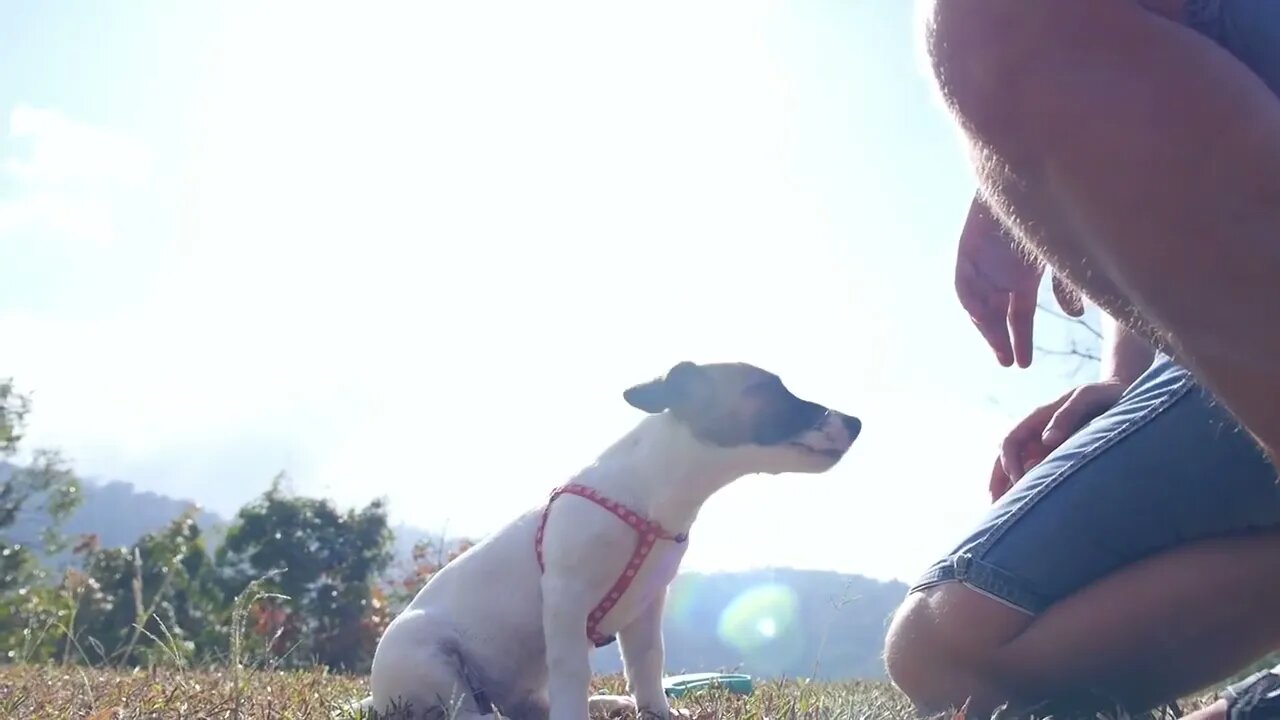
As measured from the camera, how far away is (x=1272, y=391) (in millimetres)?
789

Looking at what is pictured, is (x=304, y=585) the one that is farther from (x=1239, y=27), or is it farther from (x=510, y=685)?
(x=1239, y=27)

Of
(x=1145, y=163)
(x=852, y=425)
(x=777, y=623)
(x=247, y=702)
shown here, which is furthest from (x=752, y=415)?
(x=1145, y=163)

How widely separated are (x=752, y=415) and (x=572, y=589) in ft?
3.00

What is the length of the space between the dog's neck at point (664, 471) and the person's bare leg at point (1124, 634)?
0.72 meters

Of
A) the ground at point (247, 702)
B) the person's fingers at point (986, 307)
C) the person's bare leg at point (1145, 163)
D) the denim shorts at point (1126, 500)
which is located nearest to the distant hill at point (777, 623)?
the ground at point (247, 702)

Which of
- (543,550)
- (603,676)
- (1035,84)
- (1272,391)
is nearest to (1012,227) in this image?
(1035,84)

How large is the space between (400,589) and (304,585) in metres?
0.98

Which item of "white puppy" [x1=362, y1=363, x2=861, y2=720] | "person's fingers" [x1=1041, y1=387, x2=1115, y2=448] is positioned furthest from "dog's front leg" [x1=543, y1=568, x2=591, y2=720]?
"person's fingers" [x1=1041, y1=387, x2=1115, y2=448]

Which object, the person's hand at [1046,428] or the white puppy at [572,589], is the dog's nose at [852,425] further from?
the person's hand at [1046,428]

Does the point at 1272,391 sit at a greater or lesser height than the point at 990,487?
greater

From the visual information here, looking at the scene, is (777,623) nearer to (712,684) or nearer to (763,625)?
(712,684)

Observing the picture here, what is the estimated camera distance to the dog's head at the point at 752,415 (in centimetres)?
285

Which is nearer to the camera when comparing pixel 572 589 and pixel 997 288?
pixel 997 288

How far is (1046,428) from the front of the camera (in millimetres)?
2463
